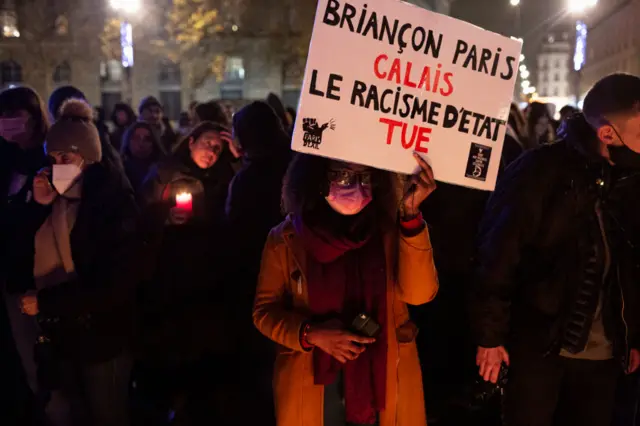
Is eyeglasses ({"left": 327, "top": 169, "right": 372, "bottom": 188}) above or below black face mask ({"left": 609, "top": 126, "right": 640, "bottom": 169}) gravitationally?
below

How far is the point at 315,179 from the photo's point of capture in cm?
249

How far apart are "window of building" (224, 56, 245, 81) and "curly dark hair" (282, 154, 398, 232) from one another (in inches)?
1539

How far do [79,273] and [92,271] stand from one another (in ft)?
0.26

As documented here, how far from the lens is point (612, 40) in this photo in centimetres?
6162

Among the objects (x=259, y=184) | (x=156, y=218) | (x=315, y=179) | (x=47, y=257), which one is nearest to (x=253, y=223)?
(x=259, y=184)

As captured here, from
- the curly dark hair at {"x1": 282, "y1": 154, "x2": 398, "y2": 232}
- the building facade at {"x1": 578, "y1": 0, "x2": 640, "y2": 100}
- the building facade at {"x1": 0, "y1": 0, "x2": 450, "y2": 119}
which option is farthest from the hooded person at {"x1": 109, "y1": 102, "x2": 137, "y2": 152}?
the building facade at {"x1": 578, "y1": 0, "x2": 640, "y2": 100}

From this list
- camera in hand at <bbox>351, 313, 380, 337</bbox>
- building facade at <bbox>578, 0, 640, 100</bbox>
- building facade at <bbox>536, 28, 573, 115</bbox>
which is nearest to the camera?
camera in hand at <bbox>351, 313, 380, 337</bbox>

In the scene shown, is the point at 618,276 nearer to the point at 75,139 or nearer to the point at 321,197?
the point at 321,197

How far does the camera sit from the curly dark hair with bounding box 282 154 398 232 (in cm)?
245

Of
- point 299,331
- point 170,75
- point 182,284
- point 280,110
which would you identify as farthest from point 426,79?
point 170,75

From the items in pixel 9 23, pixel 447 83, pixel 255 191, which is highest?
pixel 9 23

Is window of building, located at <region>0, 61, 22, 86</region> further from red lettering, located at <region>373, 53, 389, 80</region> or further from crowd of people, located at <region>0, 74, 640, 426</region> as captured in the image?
red lettering, located at <region>373, 53, 389, 80</region>

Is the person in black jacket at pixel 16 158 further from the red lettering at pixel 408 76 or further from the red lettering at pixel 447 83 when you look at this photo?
the red lettering at pixel 447 83

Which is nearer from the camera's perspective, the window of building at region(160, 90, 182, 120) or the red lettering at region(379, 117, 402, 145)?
the red lettering at region(379, 117, 402, 145)
